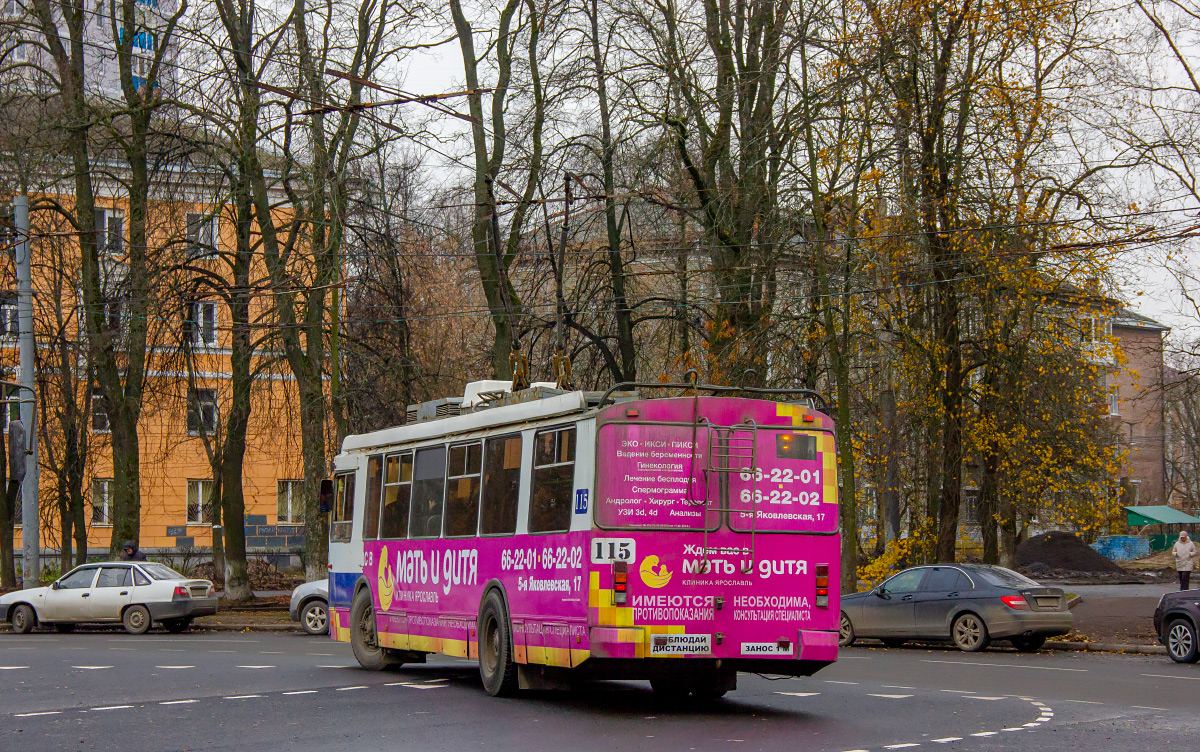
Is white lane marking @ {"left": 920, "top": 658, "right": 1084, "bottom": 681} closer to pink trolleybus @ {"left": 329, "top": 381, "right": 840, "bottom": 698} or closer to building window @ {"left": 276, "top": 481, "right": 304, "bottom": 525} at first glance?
pink trolleybus @ {"left": 329, "top": 381, "right": 840, "bottom": 698}

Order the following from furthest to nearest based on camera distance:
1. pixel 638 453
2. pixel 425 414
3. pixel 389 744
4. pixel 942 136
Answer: pixel 942 136
pixel 425 414
pixel 638 453
pixel 389 744

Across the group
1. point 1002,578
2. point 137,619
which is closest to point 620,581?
point 1002,578

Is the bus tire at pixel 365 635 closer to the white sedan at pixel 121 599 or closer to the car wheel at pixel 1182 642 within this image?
the white sedan at pixel 121 599

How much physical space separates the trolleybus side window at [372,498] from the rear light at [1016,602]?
10525 mm

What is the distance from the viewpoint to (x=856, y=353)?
25984 mm

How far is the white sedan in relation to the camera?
88.5ft

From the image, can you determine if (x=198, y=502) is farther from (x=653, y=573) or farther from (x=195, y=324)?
(x=653, y=573)

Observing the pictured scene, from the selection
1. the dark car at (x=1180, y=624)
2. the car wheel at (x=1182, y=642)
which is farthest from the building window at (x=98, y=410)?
the car wheel at (x=1182, y=642)

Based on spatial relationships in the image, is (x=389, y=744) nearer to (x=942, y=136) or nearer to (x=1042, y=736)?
(x=1042, y=736)

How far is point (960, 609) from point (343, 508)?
10441mm

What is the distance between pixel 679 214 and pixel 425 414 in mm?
13049

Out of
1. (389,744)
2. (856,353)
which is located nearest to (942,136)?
(856,353)

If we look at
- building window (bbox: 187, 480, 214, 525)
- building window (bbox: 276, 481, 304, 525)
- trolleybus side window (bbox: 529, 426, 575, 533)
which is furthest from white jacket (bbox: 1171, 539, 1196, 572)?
building window (bbox: 187, 480, 214, 525)

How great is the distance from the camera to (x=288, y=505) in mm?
49938
